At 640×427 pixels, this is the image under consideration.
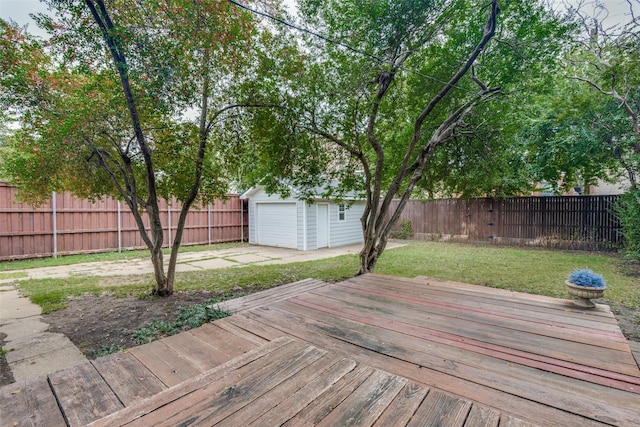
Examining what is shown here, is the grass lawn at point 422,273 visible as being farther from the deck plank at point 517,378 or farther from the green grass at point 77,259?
the deck plank at point 517,378

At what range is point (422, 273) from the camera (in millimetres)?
6383

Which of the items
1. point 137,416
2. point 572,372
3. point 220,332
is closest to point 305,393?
point 137,416

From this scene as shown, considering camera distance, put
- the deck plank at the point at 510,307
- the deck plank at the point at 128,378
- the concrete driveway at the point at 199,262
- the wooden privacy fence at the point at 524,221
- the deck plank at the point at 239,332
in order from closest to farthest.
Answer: the deck plank at the point at 128,378
the deck plank at the point at 239,332
the deck plank at the point at 510,307
the concrete driveway at the point at 199,262
the wooden privacy fence at the point at 524,221

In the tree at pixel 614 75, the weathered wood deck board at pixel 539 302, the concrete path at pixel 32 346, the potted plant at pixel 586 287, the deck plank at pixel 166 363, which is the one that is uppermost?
the tree at pixel 614 75

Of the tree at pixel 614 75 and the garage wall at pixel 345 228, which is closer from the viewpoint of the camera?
the tree at pixel 614 75

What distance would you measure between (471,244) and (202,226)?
10169 mm

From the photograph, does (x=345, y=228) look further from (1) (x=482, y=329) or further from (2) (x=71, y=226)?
(1) (x=482, y=329)

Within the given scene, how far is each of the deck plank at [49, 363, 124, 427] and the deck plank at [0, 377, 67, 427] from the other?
3 centimetres

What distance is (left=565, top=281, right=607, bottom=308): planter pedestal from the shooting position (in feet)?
9.41

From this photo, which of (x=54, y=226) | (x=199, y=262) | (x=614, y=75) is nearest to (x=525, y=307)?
(x=614, y=75)

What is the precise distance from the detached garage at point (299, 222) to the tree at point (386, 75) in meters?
4.49

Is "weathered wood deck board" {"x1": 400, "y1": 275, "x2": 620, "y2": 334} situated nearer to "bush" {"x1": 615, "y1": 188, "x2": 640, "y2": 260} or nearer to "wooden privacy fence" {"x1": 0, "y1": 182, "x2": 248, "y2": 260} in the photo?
"wooden privacy fence" {"x1": 0, "y1": 182, "x2": 248, "y2": 260}

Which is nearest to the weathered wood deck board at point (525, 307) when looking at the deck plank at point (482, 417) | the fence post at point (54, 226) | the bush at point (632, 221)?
the deck plank at point (482, 417)

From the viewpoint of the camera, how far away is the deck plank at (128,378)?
68.4 inches
